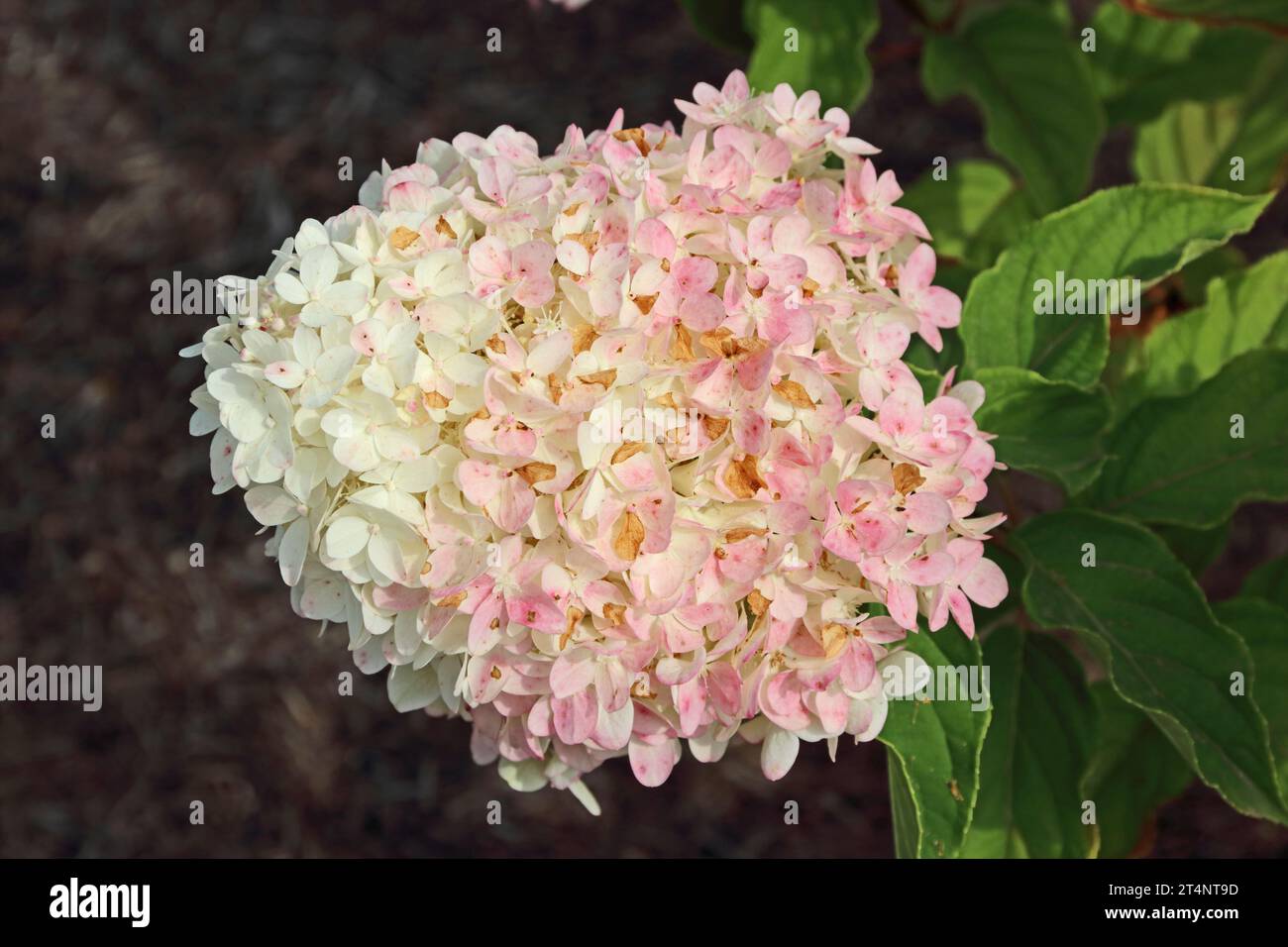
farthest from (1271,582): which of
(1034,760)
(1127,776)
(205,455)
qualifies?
(205,455)

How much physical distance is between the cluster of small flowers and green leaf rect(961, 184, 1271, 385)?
0.82 ft

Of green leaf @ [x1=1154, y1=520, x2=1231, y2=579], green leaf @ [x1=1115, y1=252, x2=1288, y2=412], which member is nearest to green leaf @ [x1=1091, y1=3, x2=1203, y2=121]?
green leaf @ [x1=1115, y1=252, x2=1288, y2=412]

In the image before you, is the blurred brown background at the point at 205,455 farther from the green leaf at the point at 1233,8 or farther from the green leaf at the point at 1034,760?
the green leaf at the point at 1034,760

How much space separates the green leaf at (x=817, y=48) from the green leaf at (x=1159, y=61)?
0.56m

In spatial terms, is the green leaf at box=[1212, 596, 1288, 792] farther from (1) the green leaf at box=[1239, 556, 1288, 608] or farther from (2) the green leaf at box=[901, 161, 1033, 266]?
(2) the green leaf at box=[901, 161, 1033, 266]

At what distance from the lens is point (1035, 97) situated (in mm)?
1587

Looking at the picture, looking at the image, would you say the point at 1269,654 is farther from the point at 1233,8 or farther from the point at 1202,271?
the point at 1233,8

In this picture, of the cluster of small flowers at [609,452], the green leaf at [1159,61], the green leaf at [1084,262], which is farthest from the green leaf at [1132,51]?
the cluster of small flowers at [609,452]

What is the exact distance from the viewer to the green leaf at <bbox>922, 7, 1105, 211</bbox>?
5.09 ft

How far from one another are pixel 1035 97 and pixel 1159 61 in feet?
1.33

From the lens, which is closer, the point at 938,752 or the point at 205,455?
the point at 938,752

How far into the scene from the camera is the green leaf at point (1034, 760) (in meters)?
1.32
